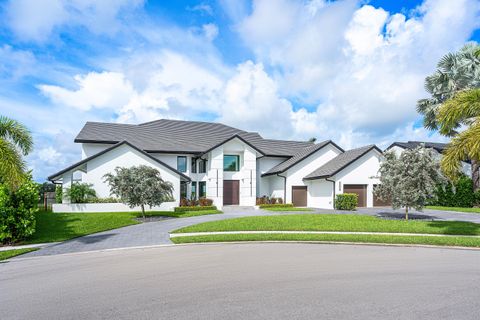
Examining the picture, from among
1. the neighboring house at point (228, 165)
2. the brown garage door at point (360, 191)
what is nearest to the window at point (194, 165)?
the neighboring house at point (228, 165)

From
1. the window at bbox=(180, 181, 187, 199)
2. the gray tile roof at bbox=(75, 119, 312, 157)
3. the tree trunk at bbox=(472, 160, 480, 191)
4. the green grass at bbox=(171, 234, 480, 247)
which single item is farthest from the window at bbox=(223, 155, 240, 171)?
the tree trunk at bbox=(472, 160, 480, 191)

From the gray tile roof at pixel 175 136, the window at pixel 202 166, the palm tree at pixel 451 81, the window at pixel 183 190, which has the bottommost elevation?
the window at pixel 183 190

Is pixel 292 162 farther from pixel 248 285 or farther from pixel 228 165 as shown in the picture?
pixel 248 285

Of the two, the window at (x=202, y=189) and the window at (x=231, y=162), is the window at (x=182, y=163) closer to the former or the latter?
the window at (x=202, y=189)

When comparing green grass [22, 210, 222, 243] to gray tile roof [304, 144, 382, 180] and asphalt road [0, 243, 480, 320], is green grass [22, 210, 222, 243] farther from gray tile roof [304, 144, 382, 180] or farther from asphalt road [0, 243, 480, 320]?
gray tile roof [304, 144, 382, 180]

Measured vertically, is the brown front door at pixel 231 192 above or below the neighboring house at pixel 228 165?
below

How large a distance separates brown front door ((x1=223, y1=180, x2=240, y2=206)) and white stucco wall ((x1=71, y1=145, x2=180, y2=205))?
498cm

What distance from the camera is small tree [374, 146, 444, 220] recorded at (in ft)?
57.0

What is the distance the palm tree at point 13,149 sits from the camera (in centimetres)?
1153

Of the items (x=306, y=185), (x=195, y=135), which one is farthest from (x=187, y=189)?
(x=306, y=185)

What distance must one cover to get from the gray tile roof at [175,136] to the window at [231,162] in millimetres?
1740

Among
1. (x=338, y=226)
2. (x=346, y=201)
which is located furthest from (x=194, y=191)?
(x=338, y=226)

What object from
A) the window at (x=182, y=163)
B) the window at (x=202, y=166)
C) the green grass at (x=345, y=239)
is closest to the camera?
the green grass at (x=345, y=239)

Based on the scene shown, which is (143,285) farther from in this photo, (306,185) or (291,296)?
(306,185)
